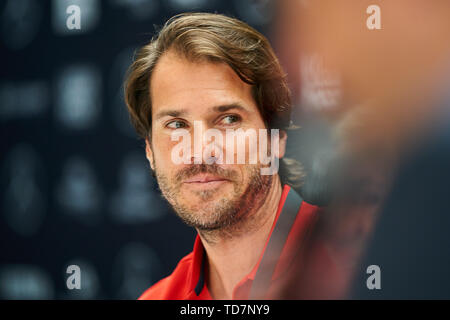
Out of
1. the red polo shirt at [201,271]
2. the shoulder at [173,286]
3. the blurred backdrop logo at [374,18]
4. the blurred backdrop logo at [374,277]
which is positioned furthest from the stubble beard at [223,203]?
the blurred backdrop logo at [374,18]

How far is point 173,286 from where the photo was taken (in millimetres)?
2305

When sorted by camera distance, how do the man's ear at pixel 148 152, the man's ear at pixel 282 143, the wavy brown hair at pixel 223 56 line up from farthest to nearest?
the man's ear at pixel 148 152
the man's ear at pixel 282 143
the wavy brown hair at pixel 223 56

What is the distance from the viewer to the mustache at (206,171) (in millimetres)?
2068

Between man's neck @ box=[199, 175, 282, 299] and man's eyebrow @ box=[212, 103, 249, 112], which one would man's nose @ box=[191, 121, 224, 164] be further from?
man's neck @ box=[199, 175, 282, 299]

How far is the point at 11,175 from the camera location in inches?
96.7

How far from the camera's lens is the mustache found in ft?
6.79

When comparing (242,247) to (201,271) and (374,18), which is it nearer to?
(201,271)

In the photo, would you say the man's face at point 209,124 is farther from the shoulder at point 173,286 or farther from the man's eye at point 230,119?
the shoulder at point 173,286

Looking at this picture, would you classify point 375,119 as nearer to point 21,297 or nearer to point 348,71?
point 348,71

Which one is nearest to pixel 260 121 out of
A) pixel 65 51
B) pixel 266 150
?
pixel 266 150

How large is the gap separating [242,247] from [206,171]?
413mm

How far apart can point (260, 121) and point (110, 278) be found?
1.12 meters

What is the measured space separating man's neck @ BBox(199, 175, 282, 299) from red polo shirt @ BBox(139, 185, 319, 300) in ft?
0.08

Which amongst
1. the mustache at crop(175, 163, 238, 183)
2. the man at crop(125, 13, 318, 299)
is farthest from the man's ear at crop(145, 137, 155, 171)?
the mustache at crop(175, 163, 238, 183)
